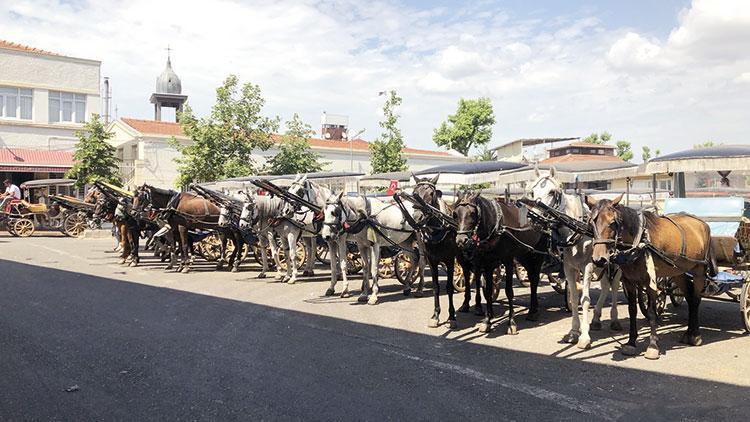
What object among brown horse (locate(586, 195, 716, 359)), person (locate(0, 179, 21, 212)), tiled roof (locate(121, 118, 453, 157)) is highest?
tiled roof (locate(121, 118, 453, 157))

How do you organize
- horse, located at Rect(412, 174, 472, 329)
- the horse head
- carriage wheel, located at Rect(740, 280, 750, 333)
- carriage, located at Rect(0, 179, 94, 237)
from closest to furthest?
1. the horse head
2. carriage wheel, located at Rect(740, 280, 750, 333)
3. horse, located at Rect(412, 174, 472, 329)
4. carriage, located at Rect(0, 179, 94, 237)

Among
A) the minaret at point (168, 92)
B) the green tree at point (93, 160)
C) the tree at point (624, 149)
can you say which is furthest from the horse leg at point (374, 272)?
the tree at point (624, 149)

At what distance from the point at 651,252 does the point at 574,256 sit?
1201 millimetres

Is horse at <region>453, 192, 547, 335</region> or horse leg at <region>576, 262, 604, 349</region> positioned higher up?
horse at <region>453, 192, 547, 335</region>

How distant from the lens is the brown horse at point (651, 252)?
6.40 metres

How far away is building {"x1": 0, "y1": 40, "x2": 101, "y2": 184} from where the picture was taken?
3509 centimetres

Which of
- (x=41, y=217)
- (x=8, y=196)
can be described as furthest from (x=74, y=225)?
(x=8, y=196)

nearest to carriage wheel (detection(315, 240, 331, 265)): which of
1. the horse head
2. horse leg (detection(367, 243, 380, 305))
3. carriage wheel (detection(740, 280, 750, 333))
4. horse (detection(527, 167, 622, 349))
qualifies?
horse leg (detection(367, 243, 380, 305))

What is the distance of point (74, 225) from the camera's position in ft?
85.1

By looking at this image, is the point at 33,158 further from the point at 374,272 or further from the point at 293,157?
the point at 374,272

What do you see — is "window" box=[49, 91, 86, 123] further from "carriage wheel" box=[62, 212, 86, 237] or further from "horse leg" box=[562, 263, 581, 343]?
"horse leg" box=[562, 263, 581, 343]

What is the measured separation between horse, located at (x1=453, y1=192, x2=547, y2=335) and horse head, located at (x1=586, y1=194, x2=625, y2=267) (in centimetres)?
168

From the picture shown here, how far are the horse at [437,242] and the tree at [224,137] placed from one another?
1978 cm

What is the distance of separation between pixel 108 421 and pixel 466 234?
4708 millimetres
